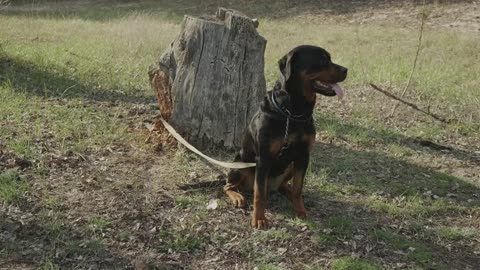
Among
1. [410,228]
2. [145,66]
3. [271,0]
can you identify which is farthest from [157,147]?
[271,0]

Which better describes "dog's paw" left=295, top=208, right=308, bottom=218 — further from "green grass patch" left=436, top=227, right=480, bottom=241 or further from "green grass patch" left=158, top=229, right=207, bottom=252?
"green grass patch" left=436, top=227, right=480, bottom=241

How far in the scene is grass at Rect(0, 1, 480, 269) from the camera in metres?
4.01

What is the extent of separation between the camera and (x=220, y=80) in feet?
18.5

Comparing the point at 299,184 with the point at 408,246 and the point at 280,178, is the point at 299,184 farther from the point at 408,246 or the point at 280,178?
the point at 408,246

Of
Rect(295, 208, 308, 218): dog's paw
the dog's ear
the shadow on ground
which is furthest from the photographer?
Rect(295, 208, 308, 218): dog's paw

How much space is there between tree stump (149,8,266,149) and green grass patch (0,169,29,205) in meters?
1.71

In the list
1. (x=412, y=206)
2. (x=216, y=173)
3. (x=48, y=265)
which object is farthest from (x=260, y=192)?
(x=48, y=265)

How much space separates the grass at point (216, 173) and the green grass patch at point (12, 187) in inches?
0.4

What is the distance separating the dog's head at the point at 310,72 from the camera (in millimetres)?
4078

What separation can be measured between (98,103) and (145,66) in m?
2.28

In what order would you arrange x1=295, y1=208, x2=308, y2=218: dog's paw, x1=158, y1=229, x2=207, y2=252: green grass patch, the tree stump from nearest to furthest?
x1=158, y1=229, x2=207, y2=252: green grass patch → x1=295, y1=208, x2=308, y2=218: dog's paw → the tree stump

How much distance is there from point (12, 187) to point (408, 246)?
3125mm

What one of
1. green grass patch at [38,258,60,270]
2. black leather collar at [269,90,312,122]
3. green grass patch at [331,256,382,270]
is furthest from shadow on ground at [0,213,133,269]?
black leather collar at [269,90,312,122]

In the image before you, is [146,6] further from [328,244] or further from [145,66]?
[328,244]
